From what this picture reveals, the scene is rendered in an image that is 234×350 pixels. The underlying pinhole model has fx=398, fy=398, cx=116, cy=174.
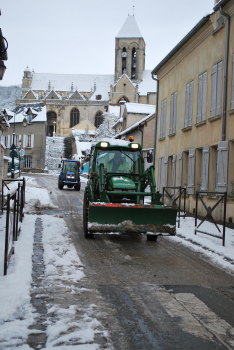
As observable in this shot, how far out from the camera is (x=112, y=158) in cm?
1022

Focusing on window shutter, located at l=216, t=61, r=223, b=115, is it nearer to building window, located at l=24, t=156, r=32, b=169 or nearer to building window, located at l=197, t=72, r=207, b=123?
building window, located at l=197, t=72, r=207, b=123

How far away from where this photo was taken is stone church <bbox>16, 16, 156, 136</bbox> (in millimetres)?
88875

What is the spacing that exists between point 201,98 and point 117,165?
745 centimetres

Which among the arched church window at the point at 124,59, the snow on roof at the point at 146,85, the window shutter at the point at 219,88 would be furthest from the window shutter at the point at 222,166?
the arched church window at the point at 124,59

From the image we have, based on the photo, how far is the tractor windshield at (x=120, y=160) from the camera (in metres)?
10.1

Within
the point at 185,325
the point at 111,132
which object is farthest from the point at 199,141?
the point at 111,132

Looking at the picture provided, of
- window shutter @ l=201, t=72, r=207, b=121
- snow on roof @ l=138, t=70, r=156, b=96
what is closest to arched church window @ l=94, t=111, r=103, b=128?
snow on roof @ l=138, t=70, r=156, b=96

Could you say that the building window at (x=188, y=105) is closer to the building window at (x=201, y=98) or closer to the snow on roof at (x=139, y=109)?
the building window at (x=201, y=98)

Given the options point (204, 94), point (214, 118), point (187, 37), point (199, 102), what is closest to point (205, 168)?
point (214, 118)

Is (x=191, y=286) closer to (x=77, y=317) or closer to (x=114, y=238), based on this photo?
(x=77, y=317)

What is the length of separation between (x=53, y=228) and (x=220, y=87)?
7.93m

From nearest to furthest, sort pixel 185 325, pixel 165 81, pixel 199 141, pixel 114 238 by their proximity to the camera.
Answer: pixel 185 325 < pixel 114 238 < pixel 199 141 < pixel 165 81

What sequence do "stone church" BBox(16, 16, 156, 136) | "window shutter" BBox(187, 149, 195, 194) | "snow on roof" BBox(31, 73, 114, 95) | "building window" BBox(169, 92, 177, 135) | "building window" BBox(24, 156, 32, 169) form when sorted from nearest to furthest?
"window shutter" BBox(187, 149, 195, 194) < "building window" BBox(169, 92, 177, 135) < "building window" BBox(24, 156, 32, 169) < "stone church" BBox(16, 16, 156, 136) < "snow on roof" BBox(31, 73, 114, 95)

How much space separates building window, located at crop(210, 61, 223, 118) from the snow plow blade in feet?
23.5
